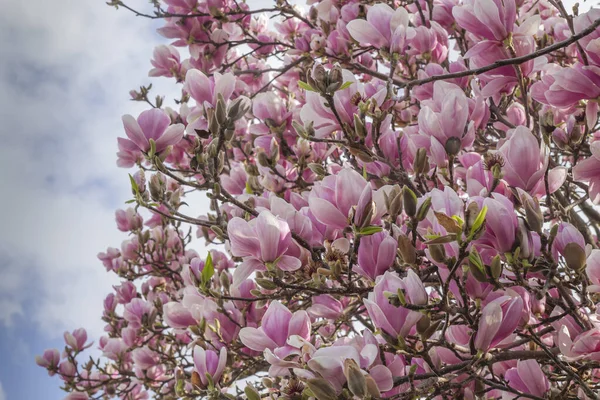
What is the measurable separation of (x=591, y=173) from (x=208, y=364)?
3.56ft

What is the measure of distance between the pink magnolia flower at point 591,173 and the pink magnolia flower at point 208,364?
1.01 metres

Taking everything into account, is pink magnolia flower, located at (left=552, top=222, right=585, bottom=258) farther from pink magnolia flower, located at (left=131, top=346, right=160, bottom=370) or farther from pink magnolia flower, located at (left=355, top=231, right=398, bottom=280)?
pink magnolia flower, located at (left=131, top=346, right=160, bottom=370)

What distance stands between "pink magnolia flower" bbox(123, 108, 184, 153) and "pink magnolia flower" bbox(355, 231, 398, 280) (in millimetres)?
678

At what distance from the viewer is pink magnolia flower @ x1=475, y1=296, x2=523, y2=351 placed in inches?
35.2

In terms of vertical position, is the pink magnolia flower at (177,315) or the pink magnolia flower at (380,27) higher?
the pink magnolia flower at (380,27)

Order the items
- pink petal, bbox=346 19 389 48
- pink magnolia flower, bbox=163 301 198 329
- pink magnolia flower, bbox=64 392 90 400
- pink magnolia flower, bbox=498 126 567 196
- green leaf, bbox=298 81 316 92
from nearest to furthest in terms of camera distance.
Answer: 1. pink magnolia flower, bbox=498 126 567 196
2. green leaf, bbox=298 81 316 92
3. pink magnolia flower, bbox=163 301 198 329
4. pink petal, bbox=346 19 389 48
5. pink magnolia flower, bbox=64 392 90 400

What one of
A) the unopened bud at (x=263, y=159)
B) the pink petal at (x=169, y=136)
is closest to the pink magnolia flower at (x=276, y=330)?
the pink petal at (x=169, y=136)

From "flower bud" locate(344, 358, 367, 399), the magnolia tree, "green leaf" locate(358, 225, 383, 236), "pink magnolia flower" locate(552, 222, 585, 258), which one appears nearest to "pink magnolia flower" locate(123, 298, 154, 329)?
the magnolia tree

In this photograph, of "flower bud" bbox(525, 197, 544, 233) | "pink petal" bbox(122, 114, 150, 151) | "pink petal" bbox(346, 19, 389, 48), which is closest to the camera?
"flower bud" bbox(525, 197, 544, 233)

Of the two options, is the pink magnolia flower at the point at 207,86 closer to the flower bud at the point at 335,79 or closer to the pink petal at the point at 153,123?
the pink petal at the point at 153,123

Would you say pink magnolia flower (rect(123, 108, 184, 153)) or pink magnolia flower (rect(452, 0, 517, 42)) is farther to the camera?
pink magnolia flower (rect(123, 108, 184, 153))

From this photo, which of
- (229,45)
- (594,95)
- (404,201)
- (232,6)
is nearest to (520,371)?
(404,201)

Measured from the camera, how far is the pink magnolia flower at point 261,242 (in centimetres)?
104

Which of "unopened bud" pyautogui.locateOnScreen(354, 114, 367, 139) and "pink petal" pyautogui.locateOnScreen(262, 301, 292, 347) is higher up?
"unopened bud" pyautogui.locateOnScreen(354, 114, 367, 139)
